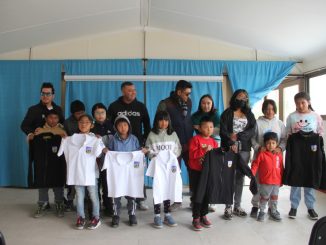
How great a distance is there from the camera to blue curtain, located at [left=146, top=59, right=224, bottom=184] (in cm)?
475

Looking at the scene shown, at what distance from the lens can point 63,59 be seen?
188 inches

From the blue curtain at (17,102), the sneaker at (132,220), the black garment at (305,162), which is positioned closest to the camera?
the sneaker at (132,220)

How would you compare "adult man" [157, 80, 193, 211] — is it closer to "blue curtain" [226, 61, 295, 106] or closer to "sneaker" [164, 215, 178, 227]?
"sneaker" [164, 215, 178, 227]

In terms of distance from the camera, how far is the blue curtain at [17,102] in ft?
15.2

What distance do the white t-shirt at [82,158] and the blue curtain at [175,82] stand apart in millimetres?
1959

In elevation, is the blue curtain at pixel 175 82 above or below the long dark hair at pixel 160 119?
above

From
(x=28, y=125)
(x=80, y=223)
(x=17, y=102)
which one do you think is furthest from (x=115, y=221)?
(x=17, y=102)

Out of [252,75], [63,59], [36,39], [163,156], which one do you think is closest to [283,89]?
[252,75]

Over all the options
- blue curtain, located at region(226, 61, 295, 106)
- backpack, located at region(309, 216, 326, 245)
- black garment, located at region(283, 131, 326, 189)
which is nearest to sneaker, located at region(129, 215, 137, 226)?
black garment, located at region(283, 131, 326, 189)

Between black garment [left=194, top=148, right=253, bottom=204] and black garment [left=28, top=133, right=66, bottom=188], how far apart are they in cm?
156

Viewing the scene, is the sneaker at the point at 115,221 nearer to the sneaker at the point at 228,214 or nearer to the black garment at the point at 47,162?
the black garment at the point at 47,162

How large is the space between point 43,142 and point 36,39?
210 centimetres

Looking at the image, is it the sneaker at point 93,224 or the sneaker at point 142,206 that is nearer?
the sneaker at point 93,224

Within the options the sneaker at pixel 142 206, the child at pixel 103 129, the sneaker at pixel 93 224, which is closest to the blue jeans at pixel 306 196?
the sneaker at pixel 142 206
